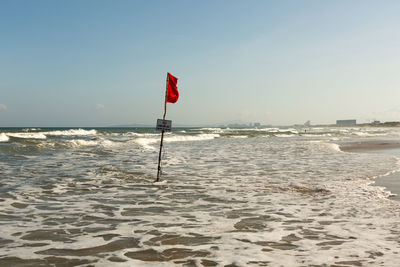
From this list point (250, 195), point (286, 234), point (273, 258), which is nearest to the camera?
point (273, 258)

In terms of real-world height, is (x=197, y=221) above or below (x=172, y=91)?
below

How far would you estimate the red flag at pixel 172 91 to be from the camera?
10.7 metres

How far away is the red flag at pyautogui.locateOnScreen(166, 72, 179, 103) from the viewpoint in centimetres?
1072

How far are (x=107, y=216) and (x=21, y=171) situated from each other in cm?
796

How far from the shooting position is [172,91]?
10820 millimetres

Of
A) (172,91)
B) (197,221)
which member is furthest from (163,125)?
(197,221)

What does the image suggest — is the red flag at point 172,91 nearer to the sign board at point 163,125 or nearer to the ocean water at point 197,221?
the sign board at point 163,125

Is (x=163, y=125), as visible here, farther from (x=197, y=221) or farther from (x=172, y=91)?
(x=197, y=221)

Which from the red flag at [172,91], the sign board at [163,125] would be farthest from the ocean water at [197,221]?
the red flag at [172,91]

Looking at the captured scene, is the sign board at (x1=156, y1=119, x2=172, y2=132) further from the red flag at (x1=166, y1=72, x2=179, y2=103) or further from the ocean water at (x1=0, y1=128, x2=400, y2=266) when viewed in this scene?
the ocean water at (x1=0, y1=128, x2=400, y2=266)

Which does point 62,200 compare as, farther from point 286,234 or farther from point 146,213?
point 286,234

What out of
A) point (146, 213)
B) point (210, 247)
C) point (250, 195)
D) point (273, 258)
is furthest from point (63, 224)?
point (250, 195)

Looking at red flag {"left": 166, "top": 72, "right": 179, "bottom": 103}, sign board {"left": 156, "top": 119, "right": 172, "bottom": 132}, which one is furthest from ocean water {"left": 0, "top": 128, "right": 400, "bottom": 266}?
red flag {"left": 166, "top": 72, "right": 179, "bottom": 103}

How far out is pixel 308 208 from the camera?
7129mm
